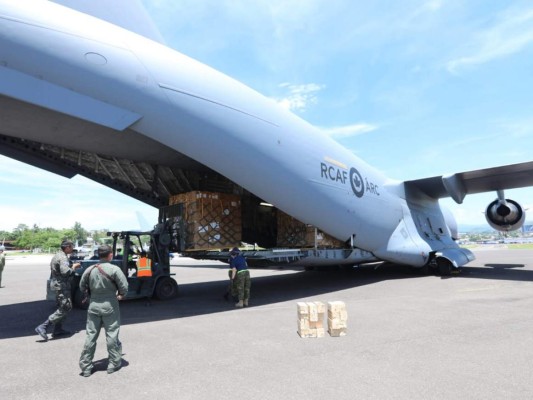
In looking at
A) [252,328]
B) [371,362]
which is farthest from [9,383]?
[371,362]

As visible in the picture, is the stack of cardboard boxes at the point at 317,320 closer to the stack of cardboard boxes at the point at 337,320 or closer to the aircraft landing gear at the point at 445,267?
the stack of cardboard boxes at the point at 337,320

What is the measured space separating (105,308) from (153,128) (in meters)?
3.60

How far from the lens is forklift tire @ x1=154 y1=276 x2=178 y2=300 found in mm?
9328

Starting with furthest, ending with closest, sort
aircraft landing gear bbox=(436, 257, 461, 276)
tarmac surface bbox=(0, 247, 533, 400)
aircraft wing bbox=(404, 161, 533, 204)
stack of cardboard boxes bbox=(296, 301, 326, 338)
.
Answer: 1. aircraft landing gear bbox=(436, 257, 461, 276)
2. aircraft wing bbox=(404, 161, 533, 204)
3. stack of cardboard boxes bbox=(296, 301, 326, 338)
4. tarmac surface bbox=(0, 247, 533, 400)

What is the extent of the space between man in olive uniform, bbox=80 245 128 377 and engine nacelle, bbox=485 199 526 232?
54.1 feet

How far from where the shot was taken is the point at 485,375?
12.8 ft

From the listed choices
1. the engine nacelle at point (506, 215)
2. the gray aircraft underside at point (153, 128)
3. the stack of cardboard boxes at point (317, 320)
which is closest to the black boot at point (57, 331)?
the gray aircraft underside at point (153, 128)

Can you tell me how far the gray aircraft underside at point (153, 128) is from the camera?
19.3 feet

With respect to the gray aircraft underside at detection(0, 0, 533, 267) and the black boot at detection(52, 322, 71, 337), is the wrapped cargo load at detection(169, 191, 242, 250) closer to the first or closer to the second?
the gray aircraft underside at detection(0, 0, 533, 267)

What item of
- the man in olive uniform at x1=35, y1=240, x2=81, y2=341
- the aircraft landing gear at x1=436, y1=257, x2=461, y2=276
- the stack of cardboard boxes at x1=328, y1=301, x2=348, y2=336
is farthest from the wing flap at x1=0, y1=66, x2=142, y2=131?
the aircraft landing gear at x1=436, y1=257, x2=461, y2=276

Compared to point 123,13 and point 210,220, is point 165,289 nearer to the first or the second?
point 210,220

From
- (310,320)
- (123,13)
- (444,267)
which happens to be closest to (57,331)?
(310,320)

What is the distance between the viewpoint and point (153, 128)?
22.4ft

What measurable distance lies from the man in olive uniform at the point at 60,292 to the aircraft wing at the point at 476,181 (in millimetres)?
12180
